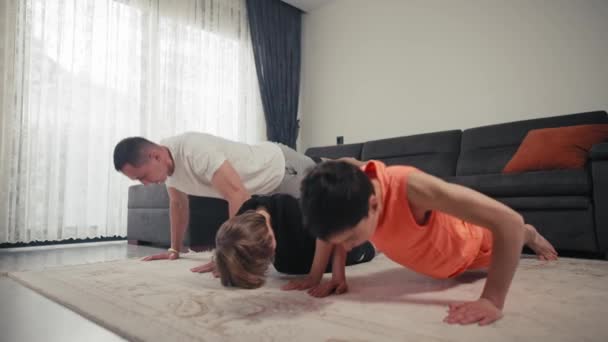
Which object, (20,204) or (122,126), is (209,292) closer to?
(20,204)

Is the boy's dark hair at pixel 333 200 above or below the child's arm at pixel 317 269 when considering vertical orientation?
above

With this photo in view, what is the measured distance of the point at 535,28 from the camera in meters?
3.37

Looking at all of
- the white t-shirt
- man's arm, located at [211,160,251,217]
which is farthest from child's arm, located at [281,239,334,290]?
the white t-shirt

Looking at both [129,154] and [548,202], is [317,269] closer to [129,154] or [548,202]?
[129,154]

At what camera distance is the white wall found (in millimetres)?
3176

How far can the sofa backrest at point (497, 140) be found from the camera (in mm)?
2762

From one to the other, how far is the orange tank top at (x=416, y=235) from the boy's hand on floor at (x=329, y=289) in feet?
0.64

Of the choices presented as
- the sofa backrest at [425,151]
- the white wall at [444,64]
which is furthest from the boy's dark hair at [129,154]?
→ the white wall at [444,64]

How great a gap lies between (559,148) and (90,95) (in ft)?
12.4

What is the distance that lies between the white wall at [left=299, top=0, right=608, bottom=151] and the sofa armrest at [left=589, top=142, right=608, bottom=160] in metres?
1.39

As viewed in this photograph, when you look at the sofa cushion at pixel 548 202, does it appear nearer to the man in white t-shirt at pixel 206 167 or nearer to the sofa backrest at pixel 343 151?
the man in white t-shirt at pixel 206 167

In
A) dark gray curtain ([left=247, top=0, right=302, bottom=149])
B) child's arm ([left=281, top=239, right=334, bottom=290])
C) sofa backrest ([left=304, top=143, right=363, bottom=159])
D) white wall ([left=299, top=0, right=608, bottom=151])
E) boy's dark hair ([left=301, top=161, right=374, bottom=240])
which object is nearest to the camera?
boy's dark hair ([left=301, top=161, right=374, bottom=240])

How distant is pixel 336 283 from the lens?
1274 millimetres

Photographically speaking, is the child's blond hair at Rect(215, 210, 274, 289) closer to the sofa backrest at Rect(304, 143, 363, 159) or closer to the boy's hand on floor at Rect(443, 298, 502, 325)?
the boy's hand on floor at Rect(443, 298, 502, 325)
